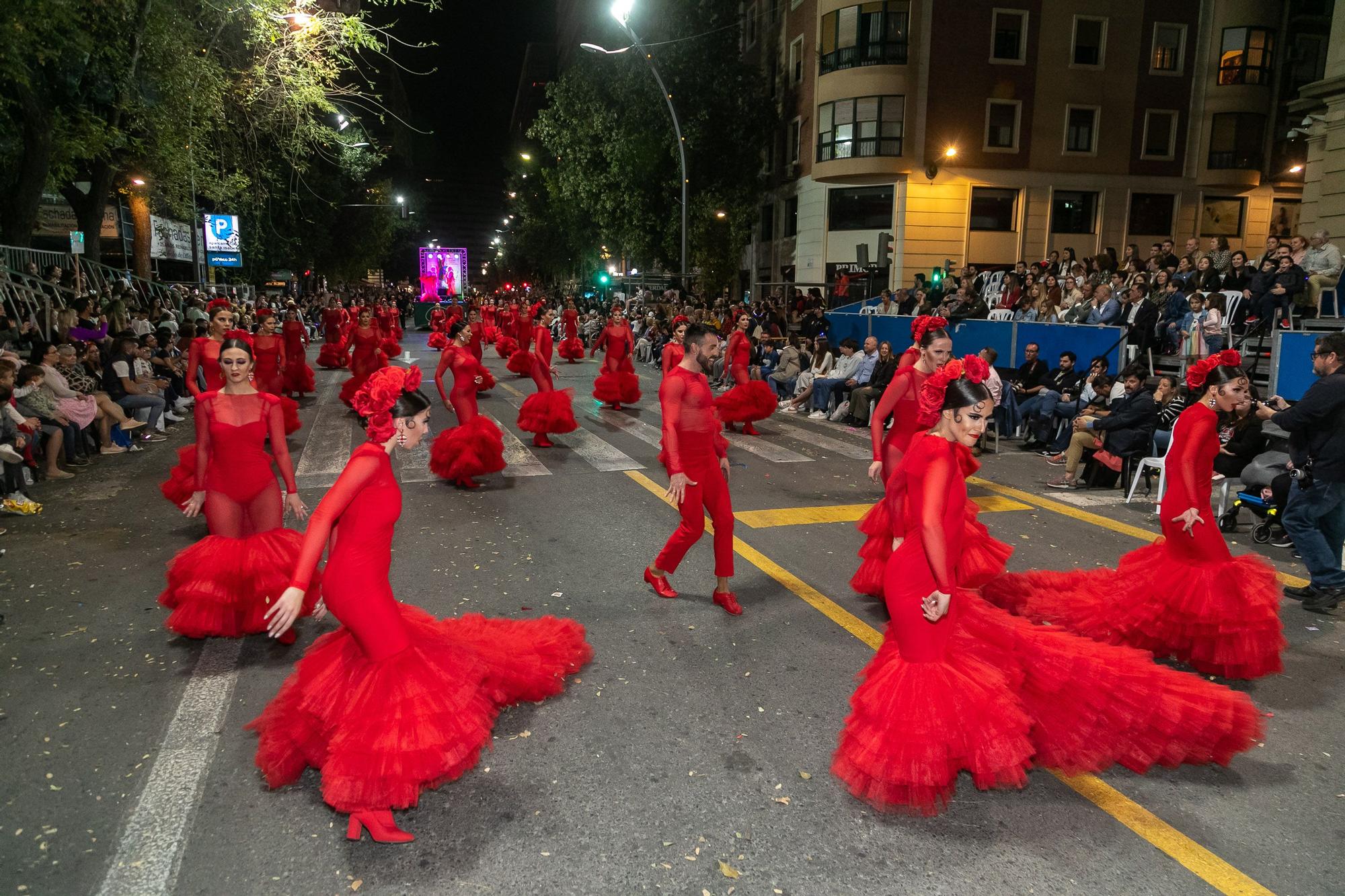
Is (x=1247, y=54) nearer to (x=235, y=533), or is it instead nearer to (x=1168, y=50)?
(x=1168, y=50)

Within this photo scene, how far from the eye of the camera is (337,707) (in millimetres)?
3535

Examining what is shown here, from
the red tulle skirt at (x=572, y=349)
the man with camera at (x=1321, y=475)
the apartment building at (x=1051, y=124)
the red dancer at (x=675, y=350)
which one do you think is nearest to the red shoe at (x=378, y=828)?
the man with camera at (x=1321, y=475)

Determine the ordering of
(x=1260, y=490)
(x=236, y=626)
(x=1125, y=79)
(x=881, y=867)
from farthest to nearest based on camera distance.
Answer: (x=1125, y=79) → (x=1260, y=490) → (x=236, y=626) → (x=881, y=867)

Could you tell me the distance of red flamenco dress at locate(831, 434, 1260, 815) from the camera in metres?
3.54

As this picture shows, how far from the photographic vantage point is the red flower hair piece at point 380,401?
11.9 ft

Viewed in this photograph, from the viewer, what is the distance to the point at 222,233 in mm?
33969

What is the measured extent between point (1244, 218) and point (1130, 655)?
36806 mm

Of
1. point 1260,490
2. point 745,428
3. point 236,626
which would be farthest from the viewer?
point 745,428

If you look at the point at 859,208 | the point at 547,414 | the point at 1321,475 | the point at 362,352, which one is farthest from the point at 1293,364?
the point at 859,208

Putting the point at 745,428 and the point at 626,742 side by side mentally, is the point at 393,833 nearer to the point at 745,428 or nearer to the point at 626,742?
the point at 626,742

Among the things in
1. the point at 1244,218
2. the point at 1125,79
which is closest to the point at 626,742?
the point at 1125,79

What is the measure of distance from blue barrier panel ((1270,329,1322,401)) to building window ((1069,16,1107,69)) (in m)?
25.2

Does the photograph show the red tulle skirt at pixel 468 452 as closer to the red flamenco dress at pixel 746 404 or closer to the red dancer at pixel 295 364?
the red flamenco dress at pixel 746 404

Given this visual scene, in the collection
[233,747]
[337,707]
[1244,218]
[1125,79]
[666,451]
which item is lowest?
[233,747]
